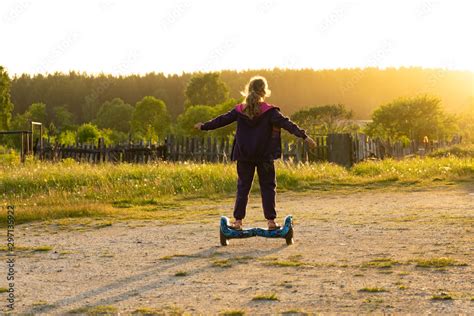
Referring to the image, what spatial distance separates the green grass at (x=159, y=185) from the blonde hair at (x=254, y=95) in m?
3.74

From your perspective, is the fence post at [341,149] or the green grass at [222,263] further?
the fence post at [341,149]

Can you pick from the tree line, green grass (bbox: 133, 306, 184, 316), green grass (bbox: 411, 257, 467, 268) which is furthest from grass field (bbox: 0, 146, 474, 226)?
the tree line

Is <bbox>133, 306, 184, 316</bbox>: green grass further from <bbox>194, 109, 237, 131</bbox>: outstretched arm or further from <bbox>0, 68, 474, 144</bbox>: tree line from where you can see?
<bbox>0, 68, 474, 144</bbox>: tree line

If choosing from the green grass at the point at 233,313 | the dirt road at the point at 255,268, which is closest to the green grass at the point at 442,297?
the dirt road at the point at 255,268

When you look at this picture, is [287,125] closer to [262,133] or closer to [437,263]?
[262,133]

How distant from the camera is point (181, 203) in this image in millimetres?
14703

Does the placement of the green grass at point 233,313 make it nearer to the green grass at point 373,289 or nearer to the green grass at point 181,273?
the green grass at point 373,289

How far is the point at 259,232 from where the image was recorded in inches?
323

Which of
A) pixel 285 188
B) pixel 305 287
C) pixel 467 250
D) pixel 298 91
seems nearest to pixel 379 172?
pixel 285 188

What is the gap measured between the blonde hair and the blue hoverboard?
1.29 m

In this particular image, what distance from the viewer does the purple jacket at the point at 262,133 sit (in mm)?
8078

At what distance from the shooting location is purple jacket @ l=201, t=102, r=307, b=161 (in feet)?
26.5

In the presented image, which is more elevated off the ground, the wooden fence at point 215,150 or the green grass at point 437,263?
the wooden fence at point 215,150

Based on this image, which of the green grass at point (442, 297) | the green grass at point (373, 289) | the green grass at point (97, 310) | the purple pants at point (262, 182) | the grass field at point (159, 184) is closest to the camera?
the green grass at point (97, 310)
